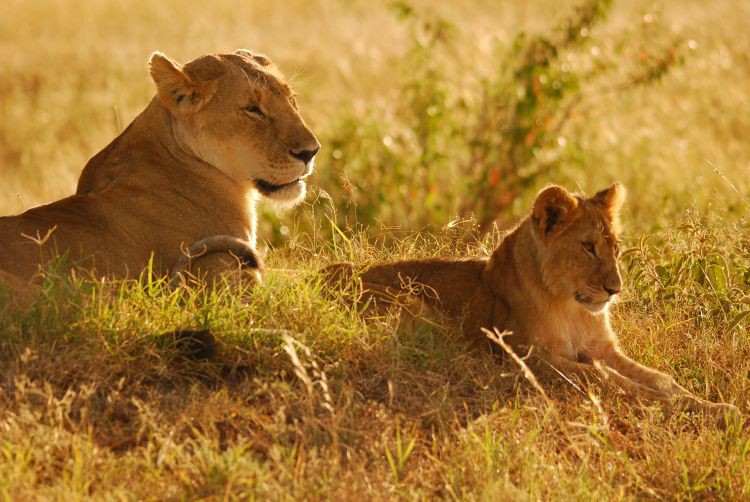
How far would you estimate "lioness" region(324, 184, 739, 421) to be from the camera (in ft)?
15.6

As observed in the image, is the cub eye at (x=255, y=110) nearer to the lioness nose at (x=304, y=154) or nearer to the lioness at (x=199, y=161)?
the lioness at (x=199, y=161)

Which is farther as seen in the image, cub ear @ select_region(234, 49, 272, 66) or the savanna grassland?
cub ear @ select_region(234, 49, 272, 66)

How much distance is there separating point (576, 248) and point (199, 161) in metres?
1.70

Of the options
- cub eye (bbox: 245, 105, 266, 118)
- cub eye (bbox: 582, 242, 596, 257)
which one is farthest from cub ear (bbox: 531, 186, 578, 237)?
cub eye (bbox: 245, 105, 266, 118)

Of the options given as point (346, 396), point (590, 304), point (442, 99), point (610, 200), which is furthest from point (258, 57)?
point (442, 99)

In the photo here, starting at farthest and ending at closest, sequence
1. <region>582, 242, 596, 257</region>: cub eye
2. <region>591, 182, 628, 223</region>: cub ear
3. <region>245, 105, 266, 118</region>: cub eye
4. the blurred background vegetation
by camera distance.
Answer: the blurred background vegetation → <region>245, 105, 266, 118</region>: cub eye → <region>591, 182, 628, 223</region>: cub ear → <region>582, 242, 596, 257</region>: cub eye

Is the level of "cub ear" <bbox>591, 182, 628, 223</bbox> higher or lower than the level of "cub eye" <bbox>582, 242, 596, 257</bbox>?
higher

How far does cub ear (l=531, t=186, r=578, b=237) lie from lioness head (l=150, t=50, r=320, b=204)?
1054 millimetres

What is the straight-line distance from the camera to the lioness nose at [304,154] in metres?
5.29

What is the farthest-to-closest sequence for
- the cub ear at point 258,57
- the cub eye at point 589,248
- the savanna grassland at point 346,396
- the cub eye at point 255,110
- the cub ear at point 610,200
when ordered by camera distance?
the cub ear at point 258,57, the cub eye at point 255,110, the cub ear at point 610,200, the cub eye at point 589,248, the savanna grassland at point 346,396

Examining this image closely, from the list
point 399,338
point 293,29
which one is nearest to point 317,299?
point 399,338

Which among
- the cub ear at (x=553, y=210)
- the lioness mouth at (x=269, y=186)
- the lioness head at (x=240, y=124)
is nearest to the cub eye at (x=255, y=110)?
the lioness head at (x=240, y=124)

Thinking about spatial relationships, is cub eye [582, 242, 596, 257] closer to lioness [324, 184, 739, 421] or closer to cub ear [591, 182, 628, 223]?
lioness [324, 184, 739, 421]

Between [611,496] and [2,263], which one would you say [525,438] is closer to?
[611,496]
